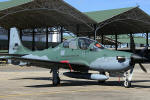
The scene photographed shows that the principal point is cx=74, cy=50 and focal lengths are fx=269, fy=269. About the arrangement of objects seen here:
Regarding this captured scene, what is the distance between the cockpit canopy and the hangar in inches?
1130

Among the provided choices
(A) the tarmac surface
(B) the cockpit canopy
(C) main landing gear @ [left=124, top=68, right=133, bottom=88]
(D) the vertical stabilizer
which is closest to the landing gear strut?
(A) the tarmac surface

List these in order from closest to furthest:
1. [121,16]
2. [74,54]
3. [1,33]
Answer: [74,54] → [121,16] → [1,33]

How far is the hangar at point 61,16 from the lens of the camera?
4475cm

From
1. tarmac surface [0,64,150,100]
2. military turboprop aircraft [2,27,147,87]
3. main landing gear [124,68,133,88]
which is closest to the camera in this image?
tarmac surface [0,64,150,100]

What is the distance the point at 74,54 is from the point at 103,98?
534 centimetres

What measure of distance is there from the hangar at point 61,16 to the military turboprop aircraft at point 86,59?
2854 centimetres

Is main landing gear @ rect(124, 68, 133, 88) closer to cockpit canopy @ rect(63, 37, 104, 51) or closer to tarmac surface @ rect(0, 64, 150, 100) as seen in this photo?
tarmac surface @ rect(0, 64, 150, 100)

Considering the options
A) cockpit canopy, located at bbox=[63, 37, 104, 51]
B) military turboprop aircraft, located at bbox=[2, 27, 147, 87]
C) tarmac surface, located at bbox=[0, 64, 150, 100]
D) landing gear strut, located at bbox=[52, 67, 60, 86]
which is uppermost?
cockpit canopy, located at bbox=[63, 37, 104, 51]

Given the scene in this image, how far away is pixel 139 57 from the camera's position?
13.3 meters

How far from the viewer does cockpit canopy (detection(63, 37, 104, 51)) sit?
49.2 feet

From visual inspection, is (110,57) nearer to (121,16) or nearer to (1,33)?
(121,16)

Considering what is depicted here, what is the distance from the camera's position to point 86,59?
1507 centimetres

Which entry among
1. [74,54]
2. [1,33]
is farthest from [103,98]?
[1,33]

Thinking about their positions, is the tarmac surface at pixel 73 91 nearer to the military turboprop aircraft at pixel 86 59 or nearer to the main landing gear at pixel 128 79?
the main landing gear at pixel 128 79
